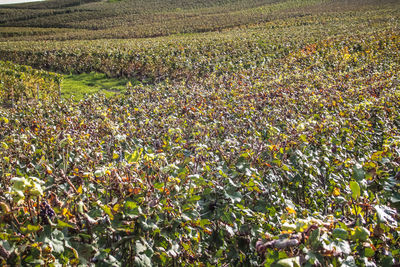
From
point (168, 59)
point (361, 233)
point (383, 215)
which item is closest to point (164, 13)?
point (168, 59)

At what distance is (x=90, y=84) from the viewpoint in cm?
1452

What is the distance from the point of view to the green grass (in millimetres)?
12634

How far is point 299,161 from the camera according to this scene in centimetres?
312

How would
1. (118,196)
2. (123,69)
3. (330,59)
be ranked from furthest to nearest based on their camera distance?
(123,69) → (330,59) → (118,196)

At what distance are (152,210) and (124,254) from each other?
0.34m

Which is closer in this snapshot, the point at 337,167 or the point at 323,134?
the point at 337,167

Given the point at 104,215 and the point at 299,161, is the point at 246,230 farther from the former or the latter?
the point at 299,161

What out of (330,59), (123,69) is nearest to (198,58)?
(123,69)

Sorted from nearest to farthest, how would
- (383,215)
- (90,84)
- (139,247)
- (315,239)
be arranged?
(315,239)
(383,215)
(139,247)
(90,84)

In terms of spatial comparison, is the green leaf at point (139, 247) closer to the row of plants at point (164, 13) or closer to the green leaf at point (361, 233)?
the green leaf at point (361, 233)

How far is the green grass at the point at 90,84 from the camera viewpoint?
12.6 m

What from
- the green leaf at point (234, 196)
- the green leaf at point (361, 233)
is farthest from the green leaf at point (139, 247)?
the green leaf at point (361, 233)

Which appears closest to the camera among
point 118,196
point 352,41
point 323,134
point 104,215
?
point 104,215

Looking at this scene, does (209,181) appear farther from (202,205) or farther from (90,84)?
(90,84)
